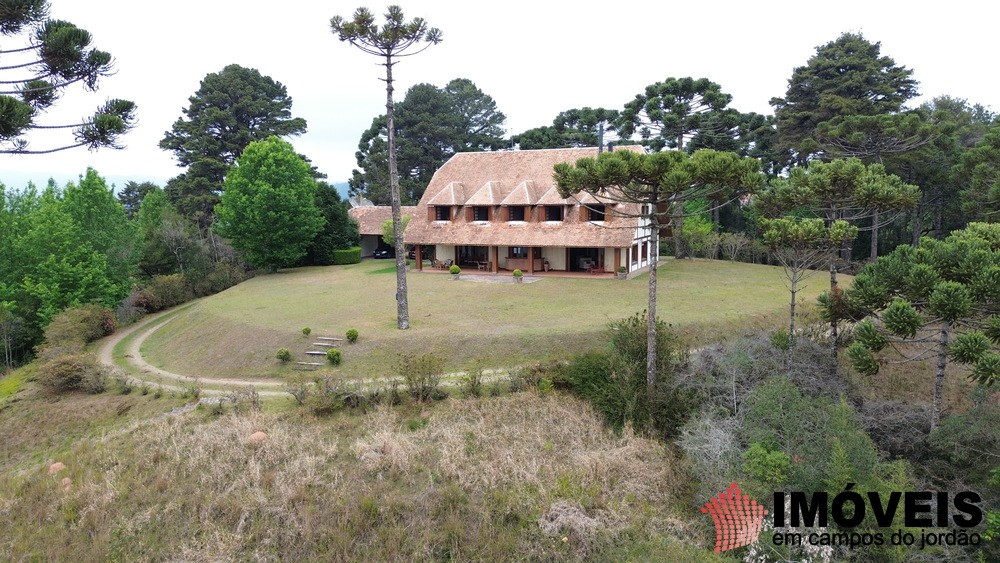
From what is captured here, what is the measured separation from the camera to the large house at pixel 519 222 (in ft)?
101

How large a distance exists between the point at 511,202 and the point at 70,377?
22643mm

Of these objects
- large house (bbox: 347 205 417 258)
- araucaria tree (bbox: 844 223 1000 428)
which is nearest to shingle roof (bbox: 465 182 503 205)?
large house (bbox: 347 205 417 258)

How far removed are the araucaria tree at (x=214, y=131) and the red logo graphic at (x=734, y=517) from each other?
43.9 metres

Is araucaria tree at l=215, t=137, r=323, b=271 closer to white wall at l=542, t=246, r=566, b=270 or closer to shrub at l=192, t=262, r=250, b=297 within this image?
shrub at l=192, t=262, r=250, b=297

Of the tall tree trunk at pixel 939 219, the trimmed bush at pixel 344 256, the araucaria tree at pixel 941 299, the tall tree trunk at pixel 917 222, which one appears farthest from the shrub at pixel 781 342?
the trimmed bush at pixel 344 256

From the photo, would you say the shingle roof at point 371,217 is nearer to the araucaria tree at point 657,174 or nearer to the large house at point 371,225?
the large house at point 371,225

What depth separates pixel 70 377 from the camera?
65.7 ft

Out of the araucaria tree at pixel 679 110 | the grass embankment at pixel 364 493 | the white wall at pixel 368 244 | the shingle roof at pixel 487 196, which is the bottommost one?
the grass embankment at pixel 364 493

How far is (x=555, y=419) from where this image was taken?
14773 mm

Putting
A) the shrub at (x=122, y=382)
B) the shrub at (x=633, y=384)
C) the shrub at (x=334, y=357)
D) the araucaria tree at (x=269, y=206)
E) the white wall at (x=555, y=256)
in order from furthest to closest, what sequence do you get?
the araucaria tree at (x=269, y=206) → the white wall at (x=555, y=256) → the shrub at (x=122, y=382) → the shrub at (x=334, y=357) → the shrub at (x=633, y=384)

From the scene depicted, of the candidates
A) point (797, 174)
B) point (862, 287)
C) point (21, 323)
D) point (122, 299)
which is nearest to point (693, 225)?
point (797, 174)

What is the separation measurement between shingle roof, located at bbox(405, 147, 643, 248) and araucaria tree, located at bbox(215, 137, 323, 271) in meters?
7.79

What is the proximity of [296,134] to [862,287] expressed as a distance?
46.4 m

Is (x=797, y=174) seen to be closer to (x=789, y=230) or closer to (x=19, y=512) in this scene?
(x=789, y=230)
